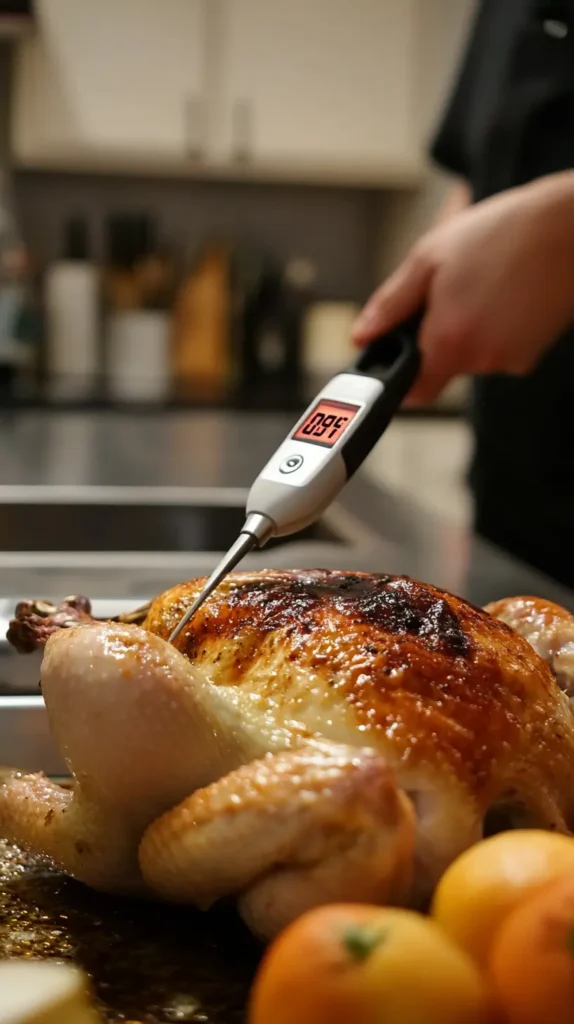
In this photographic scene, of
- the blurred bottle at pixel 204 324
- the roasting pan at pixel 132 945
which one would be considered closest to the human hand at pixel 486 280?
the roasting pan at pixel 132 945

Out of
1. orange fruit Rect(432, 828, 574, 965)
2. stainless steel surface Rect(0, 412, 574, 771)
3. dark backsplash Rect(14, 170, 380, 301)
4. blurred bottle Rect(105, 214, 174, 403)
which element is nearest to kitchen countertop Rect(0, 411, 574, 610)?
stainless steel surface Rect(0, 412, 574, 771)

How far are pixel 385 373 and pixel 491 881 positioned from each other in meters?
0.52

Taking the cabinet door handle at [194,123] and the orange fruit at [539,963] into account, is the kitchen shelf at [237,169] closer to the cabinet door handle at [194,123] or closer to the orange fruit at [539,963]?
the cabinet door handle at [194,123]

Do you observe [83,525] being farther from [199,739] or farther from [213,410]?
[213,410]

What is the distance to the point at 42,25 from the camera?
10.8 ft

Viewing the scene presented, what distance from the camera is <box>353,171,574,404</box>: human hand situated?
3.60ft

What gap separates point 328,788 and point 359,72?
11.0 feet

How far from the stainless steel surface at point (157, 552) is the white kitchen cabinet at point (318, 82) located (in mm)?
1224

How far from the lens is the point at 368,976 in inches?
13.5

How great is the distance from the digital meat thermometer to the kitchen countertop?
0.24 metres

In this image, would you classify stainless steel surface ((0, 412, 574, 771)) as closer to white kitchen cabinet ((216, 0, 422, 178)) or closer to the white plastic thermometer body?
the white plastic thermometer body

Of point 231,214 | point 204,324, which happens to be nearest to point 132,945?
point 204,324

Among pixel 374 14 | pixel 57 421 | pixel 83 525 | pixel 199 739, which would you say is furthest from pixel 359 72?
pixel 199 739

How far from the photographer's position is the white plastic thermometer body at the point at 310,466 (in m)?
0.66
